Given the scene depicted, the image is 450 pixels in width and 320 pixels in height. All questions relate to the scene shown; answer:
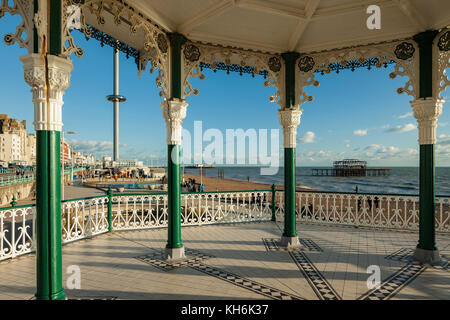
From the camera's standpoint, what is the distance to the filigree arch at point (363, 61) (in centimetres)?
446

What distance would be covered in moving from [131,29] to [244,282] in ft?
13.3

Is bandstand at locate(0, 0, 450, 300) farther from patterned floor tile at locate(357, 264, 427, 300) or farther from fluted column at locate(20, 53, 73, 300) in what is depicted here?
patterned floor tile at locate(357, 264, 427, 300)

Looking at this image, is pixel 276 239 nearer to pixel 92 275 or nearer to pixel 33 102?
pixel 92 275

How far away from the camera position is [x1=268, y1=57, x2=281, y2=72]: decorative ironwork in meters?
5.23

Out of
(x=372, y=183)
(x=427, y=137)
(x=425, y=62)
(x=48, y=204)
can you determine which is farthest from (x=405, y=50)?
(x=372, y=183)

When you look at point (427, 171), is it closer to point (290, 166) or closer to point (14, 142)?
point (290, 166)

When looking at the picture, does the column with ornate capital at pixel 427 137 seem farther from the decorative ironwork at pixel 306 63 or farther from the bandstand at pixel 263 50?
the decorative ironwork at pixel 306 63

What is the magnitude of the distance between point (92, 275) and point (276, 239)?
3766mm

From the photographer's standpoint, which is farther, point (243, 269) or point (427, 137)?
point (427, 137)

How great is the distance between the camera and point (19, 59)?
2412mm

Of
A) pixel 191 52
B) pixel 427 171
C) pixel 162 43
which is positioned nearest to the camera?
pixel 162 43

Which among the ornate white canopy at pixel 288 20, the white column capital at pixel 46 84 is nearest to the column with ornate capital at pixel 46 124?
the white column capital at pixel 46 84

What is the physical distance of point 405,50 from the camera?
4477 mm
